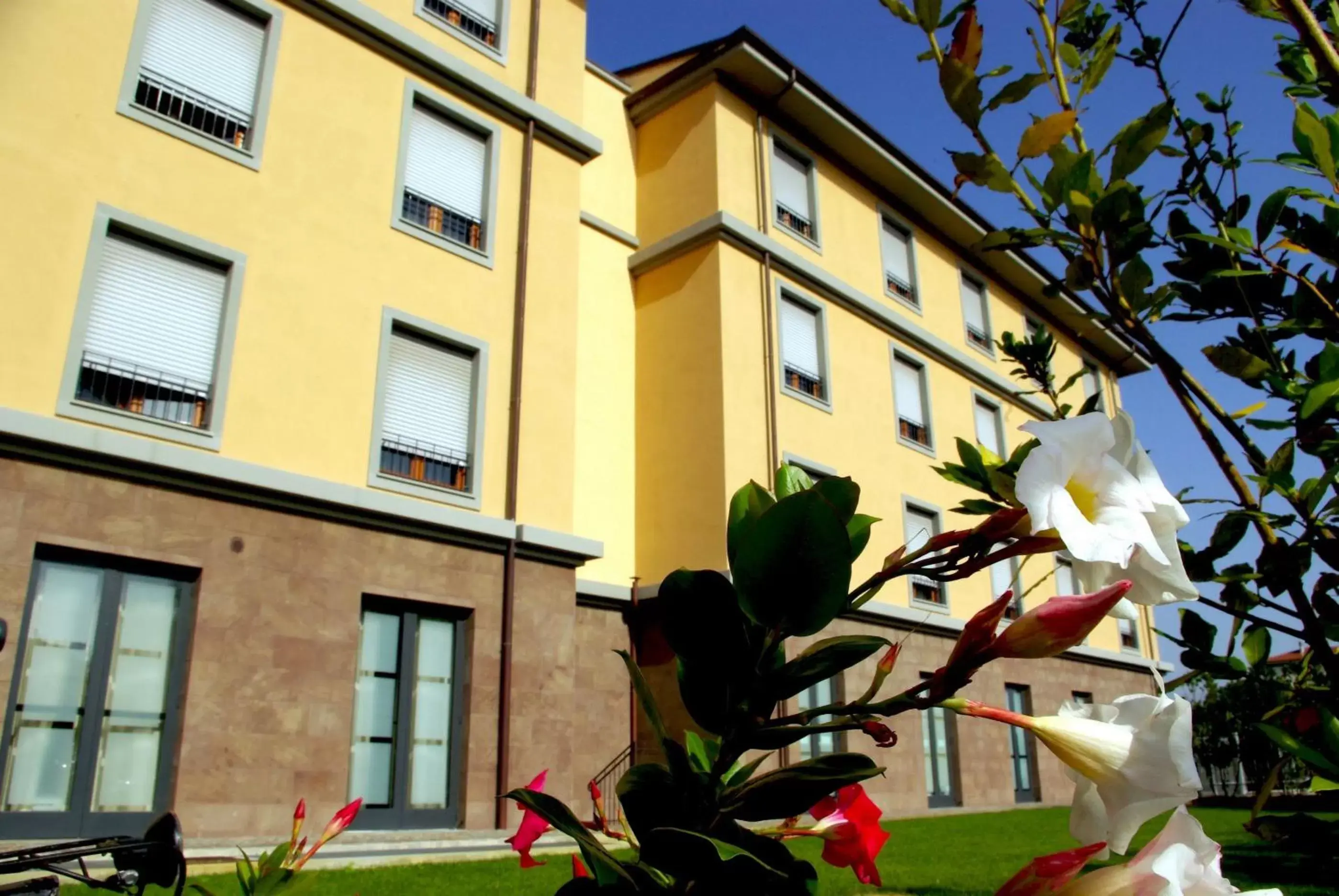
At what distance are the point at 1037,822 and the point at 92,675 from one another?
11745 mm

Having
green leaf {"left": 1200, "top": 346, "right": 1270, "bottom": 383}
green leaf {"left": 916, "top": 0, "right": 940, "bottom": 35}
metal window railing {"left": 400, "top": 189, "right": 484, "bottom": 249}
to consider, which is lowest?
green leaf {"left": 1200, "top": 346, "right": 1270, "bottom": 383}

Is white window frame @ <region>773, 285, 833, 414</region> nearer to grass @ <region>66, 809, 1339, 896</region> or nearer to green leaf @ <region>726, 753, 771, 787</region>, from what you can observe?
grass @ <region>66, 809, 1339, 896</region>

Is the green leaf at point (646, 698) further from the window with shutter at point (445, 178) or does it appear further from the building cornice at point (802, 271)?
the building cornice at point (802, 271)

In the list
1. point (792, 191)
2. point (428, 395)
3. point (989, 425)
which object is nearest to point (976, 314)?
point (989, 425)

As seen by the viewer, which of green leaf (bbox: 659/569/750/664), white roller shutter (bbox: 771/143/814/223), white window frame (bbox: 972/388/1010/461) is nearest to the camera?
green leaf (bbox: 659/569/750/664)

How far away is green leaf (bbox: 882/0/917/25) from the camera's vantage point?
160 cm

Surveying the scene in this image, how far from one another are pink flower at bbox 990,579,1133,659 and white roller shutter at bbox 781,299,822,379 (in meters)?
15.6

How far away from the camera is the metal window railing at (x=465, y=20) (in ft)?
42.0

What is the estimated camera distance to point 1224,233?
172 cm

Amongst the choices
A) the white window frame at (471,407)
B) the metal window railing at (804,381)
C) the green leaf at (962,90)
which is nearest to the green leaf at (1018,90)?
the green leaf at (962,90)

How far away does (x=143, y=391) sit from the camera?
30.4 feet

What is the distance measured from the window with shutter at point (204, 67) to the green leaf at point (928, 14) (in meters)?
10.3

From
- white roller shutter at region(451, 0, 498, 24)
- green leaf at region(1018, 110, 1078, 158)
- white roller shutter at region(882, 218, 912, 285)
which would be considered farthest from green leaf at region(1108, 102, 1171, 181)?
white roller shutter at region(882, 218, 912, 285)

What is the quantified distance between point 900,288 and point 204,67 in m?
13.3
